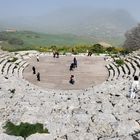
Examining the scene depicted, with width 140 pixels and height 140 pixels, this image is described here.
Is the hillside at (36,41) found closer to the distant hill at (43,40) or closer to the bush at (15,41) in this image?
the distant hill at (43,40)

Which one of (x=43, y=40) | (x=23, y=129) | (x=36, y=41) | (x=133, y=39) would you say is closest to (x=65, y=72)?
(x=133, y=39)

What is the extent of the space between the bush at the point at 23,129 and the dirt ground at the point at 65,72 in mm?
23404

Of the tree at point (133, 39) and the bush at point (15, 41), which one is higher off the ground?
the tree at point (133, 39)

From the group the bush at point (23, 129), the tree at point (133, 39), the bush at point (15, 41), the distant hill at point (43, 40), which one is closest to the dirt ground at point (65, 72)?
the tree at point (133, 39)

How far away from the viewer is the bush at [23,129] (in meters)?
16.3

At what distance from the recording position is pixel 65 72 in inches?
1892

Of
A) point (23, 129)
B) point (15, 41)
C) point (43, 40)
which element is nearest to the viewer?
point (23, 129)

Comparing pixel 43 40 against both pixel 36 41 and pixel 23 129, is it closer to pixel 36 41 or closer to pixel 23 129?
pixel 36 41

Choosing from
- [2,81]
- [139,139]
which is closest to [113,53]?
[2,81]

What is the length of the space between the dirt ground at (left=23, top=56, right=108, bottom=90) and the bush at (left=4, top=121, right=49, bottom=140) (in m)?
23.4

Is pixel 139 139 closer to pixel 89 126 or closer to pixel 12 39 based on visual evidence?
pixel 89 126

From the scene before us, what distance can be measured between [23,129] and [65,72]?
31.5m

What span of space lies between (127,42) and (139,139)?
57342mm

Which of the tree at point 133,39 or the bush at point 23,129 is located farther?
the tree at point 133,39
